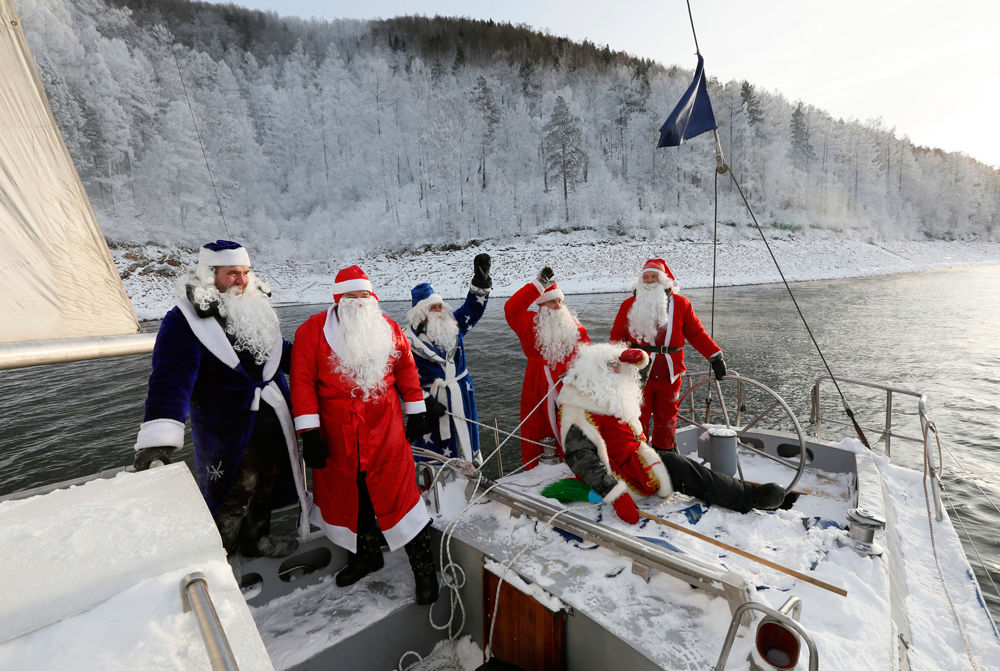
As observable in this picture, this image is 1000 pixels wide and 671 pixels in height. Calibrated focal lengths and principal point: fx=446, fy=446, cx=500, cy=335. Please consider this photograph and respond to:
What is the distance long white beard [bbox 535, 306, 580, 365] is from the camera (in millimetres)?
3975

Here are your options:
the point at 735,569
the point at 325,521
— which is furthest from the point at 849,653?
the point at 325,521

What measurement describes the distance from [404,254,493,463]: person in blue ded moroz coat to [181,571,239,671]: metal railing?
10.4ft

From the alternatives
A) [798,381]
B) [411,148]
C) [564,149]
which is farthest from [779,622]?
[411,148]

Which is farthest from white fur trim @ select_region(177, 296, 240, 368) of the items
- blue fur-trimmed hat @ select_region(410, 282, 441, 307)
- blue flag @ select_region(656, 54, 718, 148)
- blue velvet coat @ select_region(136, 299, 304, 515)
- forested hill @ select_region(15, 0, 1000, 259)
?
forested hill @ select_region(15, 0, 1000, 259)

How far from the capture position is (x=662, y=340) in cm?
435

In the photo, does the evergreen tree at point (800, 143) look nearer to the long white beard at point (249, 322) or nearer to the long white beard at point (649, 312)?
the long white beard at point (649, 312)

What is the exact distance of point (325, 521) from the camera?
8.29 ft

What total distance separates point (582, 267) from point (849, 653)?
28282mm

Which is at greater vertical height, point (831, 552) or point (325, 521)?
point (325, 521)

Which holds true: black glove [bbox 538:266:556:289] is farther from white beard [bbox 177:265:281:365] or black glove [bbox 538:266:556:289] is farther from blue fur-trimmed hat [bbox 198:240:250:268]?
blue fur-trimmed hat [bbox 198:240:250:268]

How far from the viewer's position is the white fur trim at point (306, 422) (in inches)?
91.9

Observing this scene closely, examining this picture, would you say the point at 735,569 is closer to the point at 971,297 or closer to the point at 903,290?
the point at 971,297

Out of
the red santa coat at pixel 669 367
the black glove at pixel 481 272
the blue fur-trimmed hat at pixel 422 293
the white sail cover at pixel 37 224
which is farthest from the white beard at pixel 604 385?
the white sail cover at pixel 37 224

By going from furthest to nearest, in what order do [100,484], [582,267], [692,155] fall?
[692,155]
[582,267]
[100,484]
